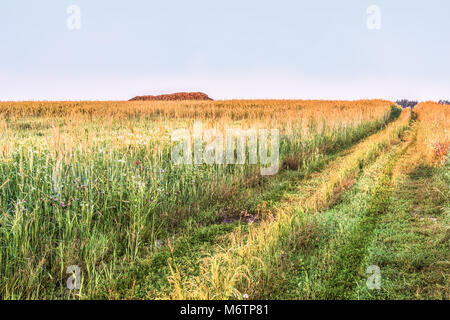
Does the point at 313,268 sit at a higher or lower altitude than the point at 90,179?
lower

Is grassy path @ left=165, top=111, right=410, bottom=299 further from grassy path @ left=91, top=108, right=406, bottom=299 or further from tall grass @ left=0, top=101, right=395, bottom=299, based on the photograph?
tall grass @ left=0, top=101, right=395, bottom=299

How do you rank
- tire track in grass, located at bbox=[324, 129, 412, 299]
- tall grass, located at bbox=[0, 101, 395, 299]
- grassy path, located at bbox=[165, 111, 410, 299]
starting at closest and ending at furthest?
grassy path, located at bbox=[165, 111, 410, 299] < tire track in grass, located at bbox=[324, 129, 412, 299] < tall grass, located at bbox=[0, 101, 395, 299]

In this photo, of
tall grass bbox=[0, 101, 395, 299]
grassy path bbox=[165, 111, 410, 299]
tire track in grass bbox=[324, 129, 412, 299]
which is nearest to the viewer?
grassy path bbox=[165, 111, 410, 299]

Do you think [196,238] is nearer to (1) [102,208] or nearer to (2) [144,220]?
(2) [144,220]

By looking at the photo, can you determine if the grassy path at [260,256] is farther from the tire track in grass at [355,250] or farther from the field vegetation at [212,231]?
the tire track in grass at [355,250]

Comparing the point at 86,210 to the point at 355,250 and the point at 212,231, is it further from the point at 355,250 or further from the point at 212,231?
the point at 355,250

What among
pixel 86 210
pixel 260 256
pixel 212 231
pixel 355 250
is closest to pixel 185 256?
pixel 212 231

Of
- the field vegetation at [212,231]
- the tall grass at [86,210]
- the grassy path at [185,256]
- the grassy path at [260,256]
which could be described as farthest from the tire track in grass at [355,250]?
the tall grass at [86,210]

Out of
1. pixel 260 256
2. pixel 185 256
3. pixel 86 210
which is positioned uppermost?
pixel 86 210

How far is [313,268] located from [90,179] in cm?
306

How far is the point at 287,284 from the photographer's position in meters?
2.75

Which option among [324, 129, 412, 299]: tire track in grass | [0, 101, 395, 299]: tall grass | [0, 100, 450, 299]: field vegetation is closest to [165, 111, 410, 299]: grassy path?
[0, 100, 450, 299]: field vegetation
